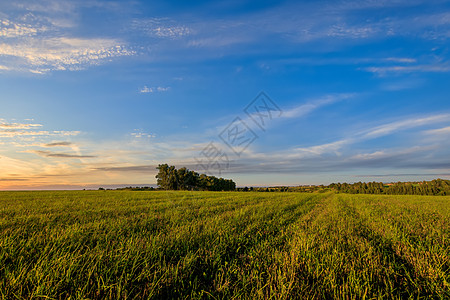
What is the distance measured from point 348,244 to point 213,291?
10.9ft

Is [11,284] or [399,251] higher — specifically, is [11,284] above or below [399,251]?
above

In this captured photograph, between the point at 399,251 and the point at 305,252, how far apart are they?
2047mm

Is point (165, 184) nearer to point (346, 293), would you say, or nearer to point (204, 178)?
point (204, 178)

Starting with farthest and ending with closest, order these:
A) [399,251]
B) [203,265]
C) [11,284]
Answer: [399,251]
[203,265]
[11,284]

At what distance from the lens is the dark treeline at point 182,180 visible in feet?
284

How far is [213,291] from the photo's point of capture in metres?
2.18

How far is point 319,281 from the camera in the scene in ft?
7.79

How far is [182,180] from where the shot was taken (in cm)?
9038

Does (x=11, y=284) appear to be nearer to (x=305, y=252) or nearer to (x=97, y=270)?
(x=97, y=270)

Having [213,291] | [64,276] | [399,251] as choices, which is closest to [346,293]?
[213,291]

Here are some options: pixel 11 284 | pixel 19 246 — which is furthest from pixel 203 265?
pixel 19 246

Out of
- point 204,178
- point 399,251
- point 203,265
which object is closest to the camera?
point 203,265

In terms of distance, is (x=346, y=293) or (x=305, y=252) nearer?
(x=346, y=293)

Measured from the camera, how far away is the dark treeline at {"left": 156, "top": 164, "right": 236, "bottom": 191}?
284 ft
